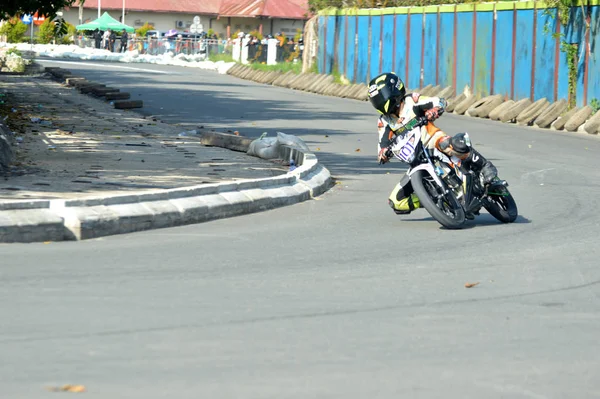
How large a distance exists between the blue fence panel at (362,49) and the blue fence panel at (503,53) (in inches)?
396

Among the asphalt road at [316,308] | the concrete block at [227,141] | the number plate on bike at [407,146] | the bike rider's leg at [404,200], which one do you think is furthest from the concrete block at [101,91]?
the number plate on bike at [407,146]

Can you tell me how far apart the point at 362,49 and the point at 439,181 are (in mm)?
32023

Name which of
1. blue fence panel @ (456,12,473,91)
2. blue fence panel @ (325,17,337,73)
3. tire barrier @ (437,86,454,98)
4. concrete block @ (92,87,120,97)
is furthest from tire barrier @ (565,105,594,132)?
blue fence panel @ (325,17,337,73)

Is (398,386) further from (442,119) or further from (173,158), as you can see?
(442,119)

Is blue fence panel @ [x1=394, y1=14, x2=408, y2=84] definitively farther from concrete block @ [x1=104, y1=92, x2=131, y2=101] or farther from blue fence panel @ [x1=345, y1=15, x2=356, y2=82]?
concrete block @ [x1=104, y1=92, x2=131, y2=101]

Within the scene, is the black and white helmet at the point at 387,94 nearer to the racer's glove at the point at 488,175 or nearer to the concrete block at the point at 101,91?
the racer's glove at the point at 488,175

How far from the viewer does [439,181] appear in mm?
10578

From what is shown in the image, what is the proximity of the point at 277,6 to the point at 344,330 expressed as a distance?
91258 mm

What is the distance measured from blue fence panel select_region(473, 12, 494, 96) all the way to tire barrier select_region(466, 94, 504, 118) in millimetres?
2339

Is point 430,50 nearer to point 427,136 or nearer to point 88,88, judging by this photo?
point 88,88

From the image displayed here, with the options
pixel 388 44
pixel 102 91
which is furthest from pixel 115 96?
pixel 388 44

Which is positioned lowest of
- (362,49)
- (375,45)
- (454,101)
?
(454,101)

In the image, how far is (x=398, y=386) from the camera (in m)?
Result: 5.32

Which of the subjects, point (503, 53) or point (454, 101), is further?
point (454, 101)
